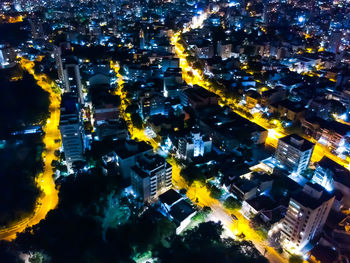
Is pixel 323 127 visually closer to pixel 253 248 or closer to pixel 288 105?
pixel 288 105

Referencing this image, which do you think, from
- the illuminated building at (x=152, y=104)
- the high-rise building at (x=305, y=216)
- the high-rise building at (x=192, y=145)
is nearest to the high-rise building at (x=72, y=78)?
the illuminated building at (x=152, y=104)

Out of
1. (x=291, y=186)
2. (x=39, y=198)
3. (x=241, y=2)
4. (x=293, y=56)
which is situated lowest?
(x=39, y=198)

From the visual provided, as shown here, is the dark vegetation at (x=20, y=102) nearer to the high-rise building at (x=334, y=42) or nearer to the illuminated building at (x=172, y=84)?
the illuminated building at (x=172, y=84)

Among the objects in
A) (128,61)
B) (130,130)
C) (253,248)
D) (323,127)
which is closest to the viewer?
(253,248)

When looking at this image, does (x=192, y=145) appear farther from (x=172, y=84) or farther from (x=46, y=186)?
(x=172, y=84)

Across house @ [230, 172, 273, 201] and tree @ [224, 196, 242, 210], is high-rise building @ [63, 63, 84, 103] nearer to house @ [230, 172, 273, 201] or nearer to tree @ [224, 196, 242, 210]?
house @ [230, 172, 273, 201]

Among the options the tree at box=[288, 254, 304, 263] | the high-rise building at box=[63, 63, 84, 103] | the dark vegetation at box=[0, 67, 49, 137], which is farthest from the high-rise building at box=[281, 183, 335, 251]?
the dark vegetation at box=[0, 67, 49, 137]

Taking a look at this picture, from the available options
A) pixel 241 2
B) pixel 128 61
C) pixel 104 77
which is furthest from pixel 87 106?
pixel 241 2
